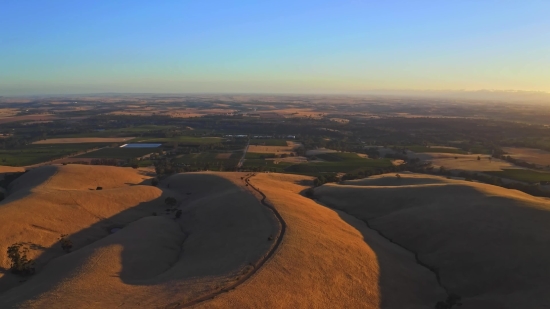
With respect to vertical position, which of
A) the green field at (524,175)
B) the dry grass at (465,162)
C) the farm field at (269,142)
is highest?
the green field at (524,175)

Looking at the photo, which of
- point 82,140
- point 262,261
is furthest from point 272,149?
point 262,261

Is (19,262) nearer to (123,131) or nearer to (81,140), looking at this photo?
(81,140)

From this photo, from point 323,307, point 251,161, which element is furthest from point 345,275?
point 251,161

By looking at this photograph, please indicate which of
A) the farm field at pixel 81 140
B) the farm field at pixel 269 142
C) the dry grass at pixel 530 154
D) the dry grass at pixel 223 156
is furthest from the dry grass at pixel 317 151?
the farm field at pixel 81 140

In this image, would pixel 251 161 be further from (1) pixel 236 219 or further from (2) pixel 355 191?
(1) pixel 236 219

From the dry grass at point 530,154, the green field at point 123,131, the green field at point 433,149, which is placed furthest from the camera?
the green field at point 123,131

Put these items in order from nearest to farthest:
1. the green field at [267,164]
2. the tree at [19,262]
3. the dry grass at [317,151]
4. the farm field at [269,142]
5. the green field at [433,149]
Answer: the tree at [19,262], the green field at [267,164], the dry grass at [317,151], the green field at [433,149], the farm field at [269,142]

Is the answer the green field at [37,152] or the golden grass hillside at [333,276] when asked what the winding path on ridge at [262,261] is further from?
the green field at [37,152]
